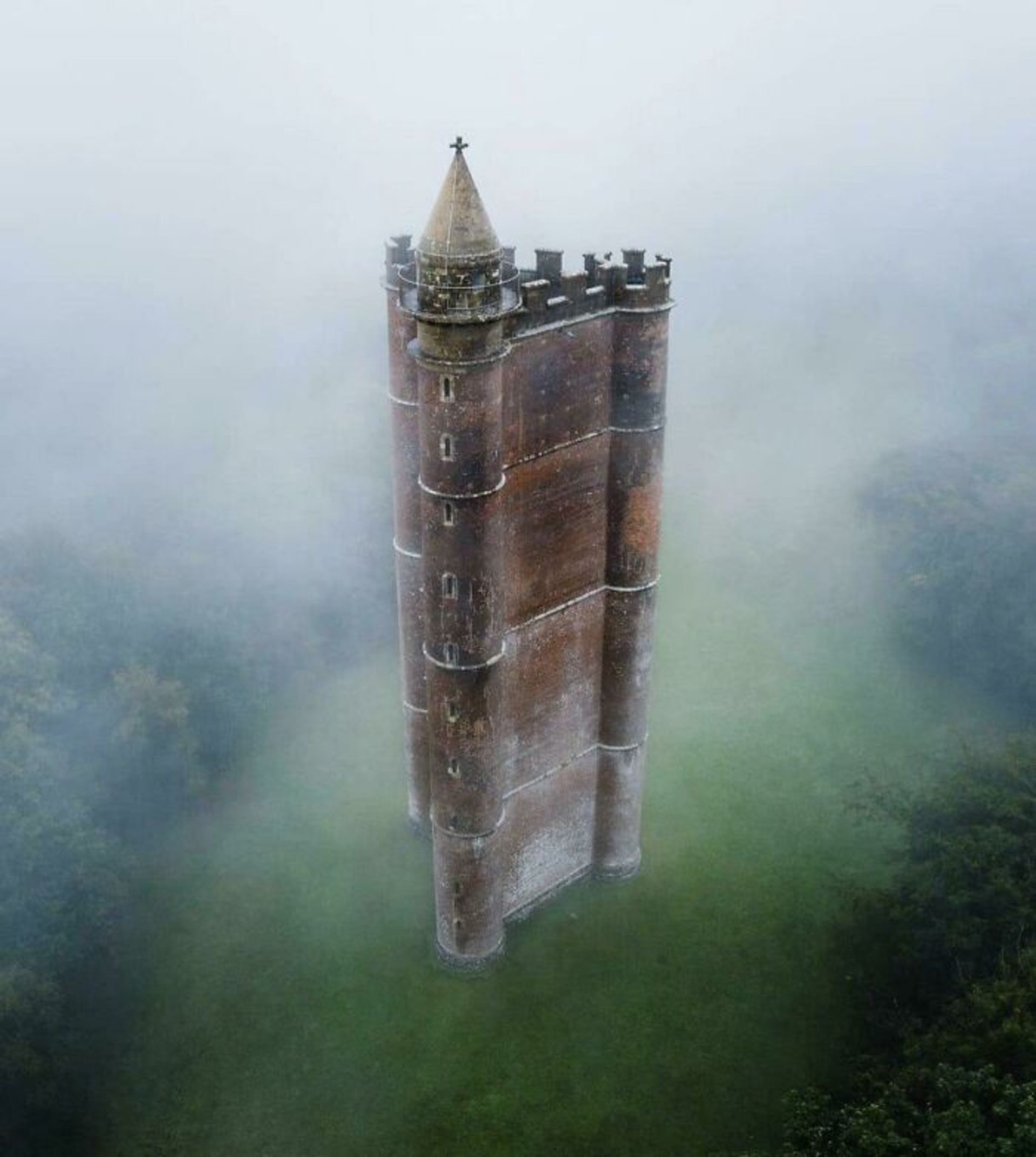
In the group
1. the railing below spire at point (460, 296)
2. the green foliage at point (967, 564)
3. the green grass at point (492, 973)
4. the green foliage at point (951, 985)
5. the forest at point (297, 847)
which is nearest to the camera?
the green foliage at point (951, 985)

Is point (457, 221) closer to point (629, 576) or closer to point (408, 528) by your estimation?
point (408, 528)

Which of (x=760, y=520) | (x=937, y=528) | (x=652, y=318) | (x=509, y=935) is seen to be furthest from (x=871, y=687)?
(x=652, y=318)

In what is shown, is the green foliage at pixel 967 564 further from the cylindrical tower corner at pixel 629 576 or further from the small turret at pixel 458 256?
the small turret at pixel 458 256

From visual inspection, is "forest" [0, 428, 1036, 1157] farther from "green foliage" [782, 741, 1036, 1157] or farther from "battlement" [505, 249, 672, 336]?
"battlement" [505, 249, 672, 336]

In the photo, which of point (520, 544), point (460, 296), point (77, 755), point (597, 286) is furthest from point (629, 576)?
point (77, 755)

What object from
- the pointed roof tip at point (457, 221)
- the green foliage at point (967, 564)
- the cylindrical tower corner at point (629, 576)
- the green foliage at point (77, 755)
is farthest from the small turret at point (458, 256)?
the green foliage at point (967, 564)

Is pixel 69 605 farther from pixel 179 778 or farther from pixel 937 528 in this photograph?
pixel 937 528

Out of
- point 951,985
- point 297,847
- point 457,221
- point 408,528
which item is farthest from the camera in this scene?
point 297,847
